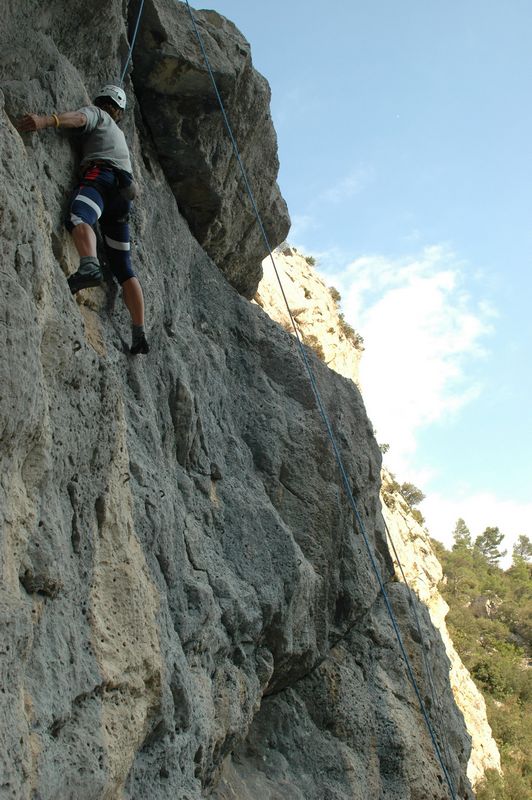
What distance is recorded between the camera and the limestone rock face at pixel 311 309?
25.6m

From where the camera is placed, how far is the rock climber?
197 inches

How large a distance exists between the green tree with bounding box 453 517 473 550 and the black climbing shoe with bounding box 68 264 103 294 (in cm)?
6619

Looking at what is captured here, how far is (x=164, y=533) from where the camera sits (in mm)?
5402

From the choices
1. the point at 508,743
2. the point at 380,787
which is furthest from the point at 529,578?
the point at 380,787

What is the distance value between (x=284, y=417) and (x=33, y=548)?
492 cm

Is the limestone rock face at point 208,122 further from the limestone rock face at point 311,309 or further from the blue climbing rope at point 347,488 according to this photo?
the limestone rock face at point 311,309

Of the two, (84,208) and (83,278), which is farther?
(84,208)

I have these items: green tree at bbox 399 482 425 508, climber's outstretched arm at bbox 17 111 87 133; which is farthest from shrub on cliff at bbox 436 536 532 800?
climber's outstretched arm at bbox 17 111 87 133

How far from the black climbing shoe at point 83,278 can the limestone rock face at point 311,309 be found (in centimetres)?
1917

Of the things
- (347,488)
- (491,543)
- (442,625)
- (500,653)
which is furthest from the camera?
(491,543)

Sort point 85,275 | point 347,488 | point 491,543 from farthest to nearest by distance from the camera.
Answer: point 491,543 < point 347,488 < point 85,275

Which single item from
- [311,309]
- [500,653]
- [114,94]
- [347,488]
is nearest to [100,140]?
[114,94]

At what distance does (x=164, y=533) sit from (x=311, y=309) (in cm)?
2371

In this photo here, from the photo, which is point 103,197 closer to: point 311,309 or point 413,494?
point 311,309
